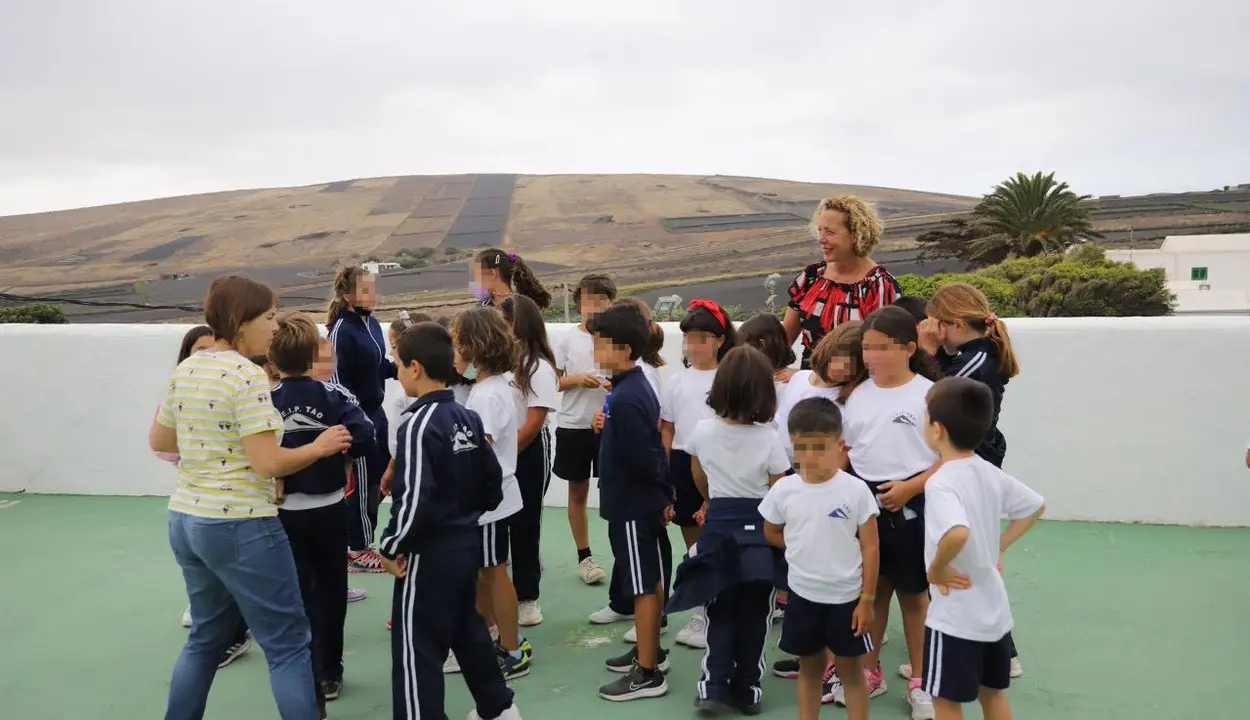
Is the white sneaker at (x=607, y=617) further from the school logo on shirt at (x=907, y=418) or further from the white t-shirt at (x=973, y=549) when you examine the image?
the white t-shirt at (x=973, y=549)

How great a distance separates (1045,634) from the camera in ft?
12.3

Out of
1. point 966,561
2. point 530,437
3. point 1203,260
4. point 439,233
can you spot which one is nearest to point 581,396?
point 530,437

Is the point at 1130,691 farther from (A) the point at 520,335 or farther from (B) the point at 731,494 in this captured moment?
(A) the point at 520,335

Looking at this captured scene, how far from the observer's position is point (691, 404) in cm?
357

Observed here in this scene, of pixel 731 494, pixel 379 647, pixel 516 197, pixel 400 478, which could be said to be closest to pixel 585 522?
pixel 379 647

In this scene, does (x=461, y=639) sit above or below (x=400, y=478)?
below

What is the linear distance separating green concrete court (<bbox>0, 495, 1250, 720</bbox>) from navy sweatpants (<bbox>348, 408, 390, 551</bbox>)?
0.71ft

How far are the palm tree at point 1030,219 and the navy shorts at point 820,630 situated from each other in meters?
32.6

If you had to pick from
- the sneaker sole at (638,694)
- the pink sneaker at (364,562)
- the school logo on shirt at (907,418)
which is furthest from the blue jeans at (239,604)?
the pink sneaker at (364,562)

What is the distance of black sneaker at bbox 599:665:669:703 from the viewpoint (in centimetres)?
329

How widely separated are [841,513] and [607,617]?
1.62 meters

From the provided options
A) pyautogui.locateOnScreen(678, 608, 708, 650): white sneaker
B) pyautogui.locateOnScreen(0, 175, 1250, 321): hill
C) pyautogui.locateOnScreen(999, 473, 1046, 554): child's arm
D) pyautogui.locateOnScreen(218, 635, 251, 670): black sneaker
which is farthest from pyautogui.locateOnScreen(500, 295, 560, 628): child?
pyautogui.locateOnScreen(0, 175, 1250, 321): hill

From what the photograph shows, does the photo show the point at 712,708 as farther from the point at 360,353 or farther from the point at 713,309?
the point at 360,353

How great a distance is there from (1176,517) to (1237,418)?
0.59 m
